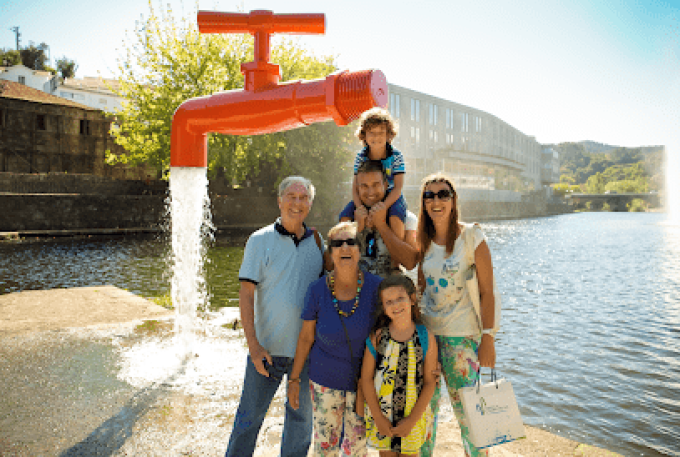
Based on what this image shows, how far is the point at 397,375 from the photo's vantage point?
109 inches

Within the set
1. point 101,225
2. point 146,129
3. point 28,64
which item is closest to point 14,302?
point 146,129

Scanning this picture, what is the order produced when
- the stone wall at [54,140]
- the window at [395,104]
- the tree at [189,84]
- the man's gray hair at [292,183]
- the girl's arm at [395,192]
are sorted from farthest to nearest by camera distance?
the window at [395,104] → the stone wall at [54,140] → the tree at [189,84] → the man's gray hair at [292,183] → the girl's arm at [395,192]

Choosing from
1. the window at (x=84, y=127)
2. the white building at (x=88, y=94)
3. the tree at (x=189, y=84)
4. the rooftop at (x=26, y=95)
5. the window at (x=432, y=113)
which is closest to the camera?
the tree at (x=189, y=84)

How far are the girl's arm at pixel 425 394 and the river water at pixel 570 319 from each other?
4426 millimetres

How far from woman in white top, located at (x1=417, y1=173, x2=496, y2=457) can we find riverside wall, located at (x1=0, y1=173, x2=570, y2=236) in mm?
28378

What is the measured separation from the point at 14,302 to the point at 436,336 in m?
8.94

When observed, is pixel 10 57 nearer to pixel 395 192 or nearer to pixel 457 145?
pixel 457 145

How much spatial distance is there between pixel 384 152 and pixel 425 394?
1.48 m

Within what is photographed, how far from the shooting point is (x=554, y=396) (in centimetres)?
737

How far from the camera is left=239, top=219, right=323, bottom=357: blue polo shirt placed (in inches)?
120

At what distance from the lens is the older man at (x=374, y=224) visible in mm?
2992

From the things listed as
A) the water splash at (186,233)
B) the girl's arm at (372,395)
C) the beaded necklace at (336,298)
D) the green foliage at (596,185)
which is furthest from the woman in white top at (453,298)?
the green foliage at (596,185)

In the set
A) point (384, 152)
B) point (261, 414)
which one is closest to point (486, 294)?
point (384, 152)

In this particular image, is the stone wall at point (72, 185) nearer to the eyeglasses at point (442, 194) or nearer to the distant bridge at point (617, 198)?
the eyeglasses at point (442, 194)
